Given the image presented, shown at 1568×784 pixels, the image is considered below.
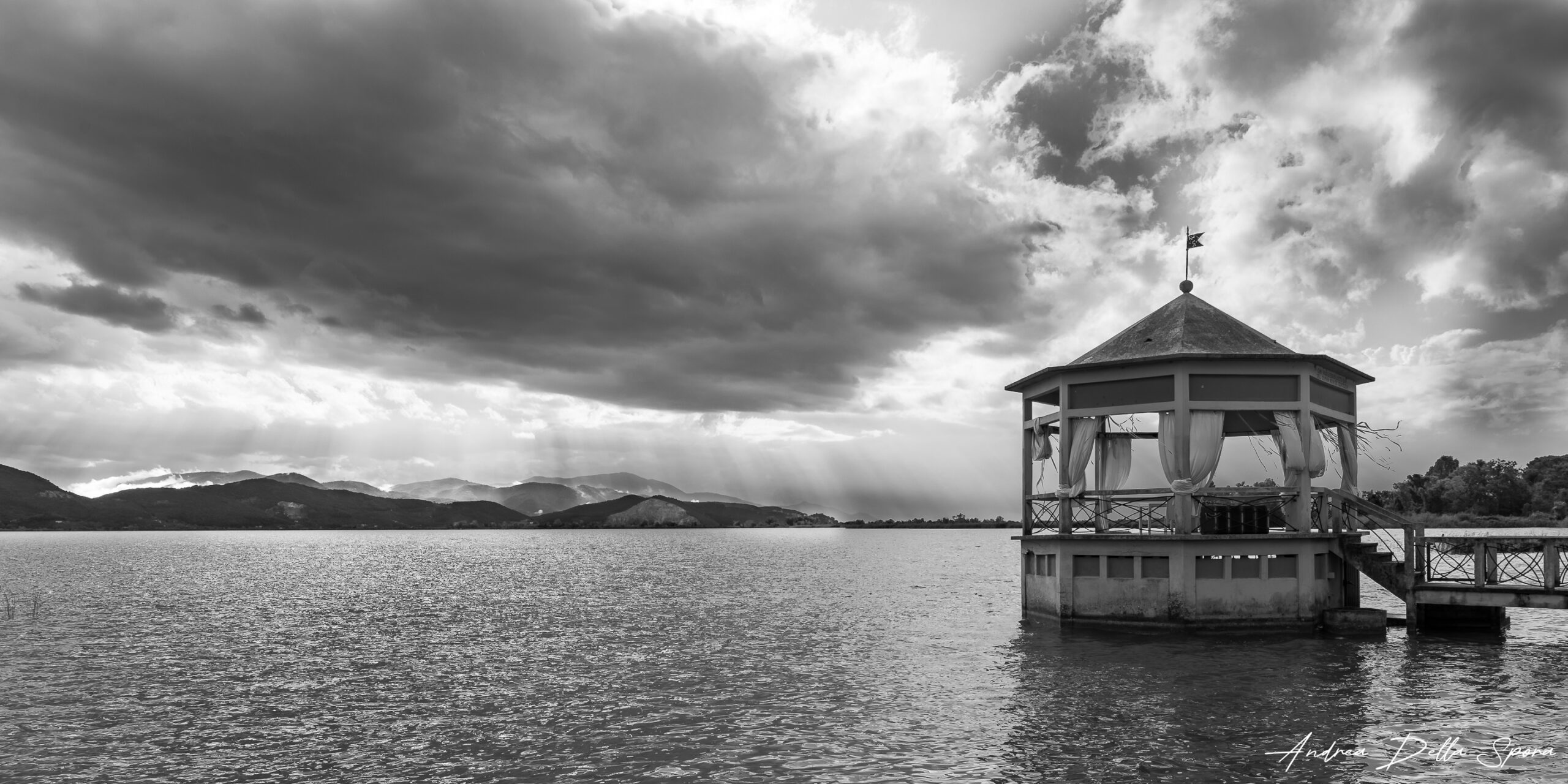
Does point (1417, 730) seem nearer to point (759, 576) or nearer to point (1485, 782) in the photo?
point (1485, 782)

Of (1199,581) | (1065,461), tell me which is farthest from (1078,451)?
(1199,581)

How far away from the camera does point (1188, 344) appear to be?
1309 inches

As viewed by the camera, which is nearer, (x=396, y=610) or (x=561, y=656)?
(x=561, y=656)

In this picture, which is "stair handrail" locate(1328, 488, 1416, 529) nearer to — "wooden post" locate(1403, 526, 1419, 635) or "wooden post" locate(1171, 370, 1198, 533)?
"wooden post" locate(1403, 526, 1419, 635)

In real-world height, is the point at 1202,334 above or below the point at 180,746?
above

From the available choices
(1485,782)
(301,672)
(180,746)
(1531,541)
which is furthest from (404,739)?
(1531,541)

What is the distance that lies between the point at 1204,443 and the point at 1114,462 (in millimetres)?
6614

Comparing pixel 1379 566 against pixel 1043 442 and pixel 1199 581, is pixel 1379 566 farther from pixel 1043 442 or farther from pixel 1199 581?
pixel 1043 442

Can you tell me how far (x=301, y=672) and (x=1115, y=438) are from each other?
29.9 m

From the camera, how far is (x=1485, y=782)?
1606 centimetres

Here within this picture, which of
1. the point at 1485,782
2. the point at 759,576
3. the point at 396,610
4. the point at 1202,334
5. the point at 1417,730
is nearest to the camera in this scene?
the point at 1485,782
